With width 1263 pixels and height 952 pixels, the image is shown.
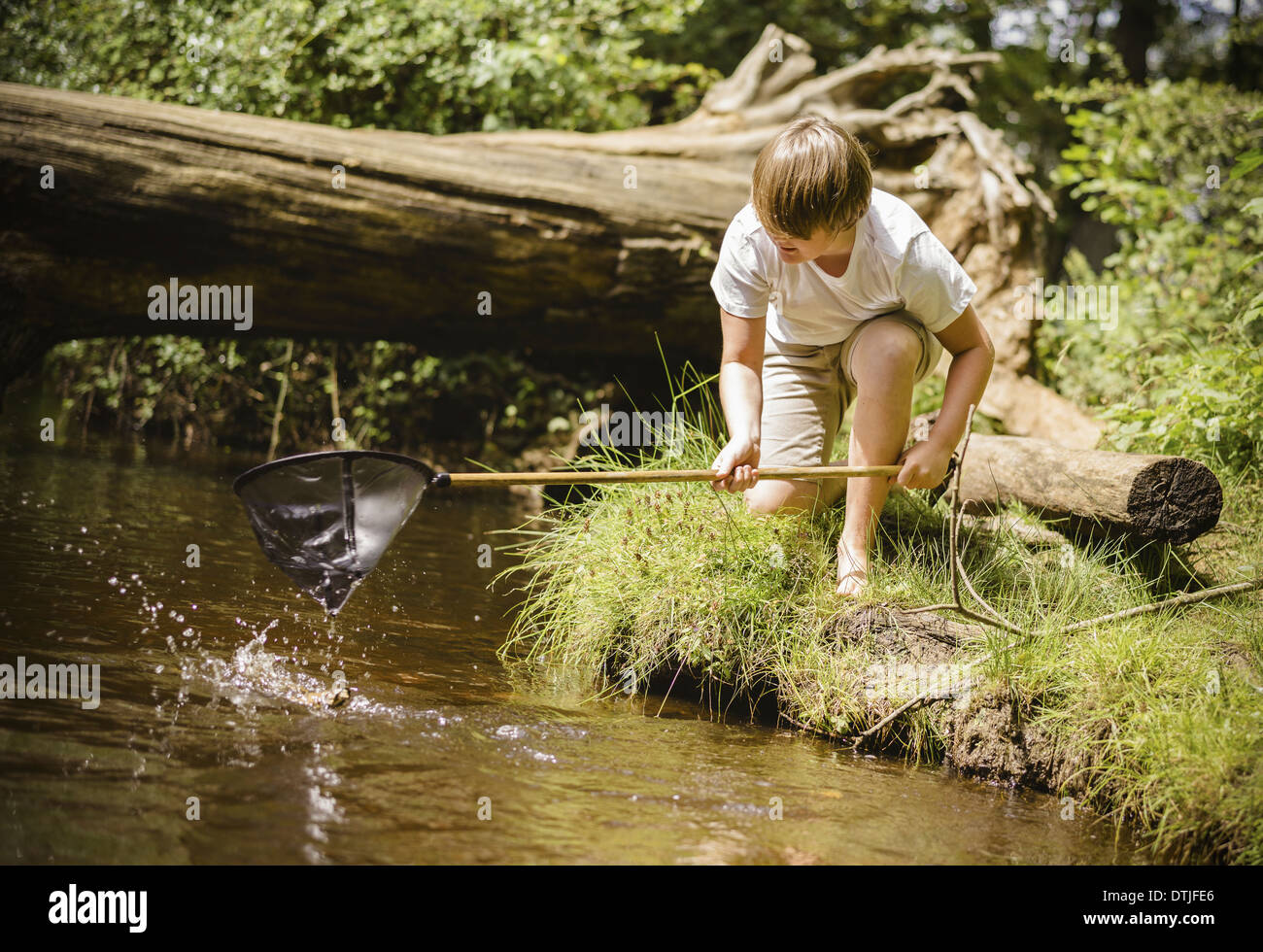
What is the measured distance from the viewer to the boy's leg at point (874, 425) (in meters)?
3.04

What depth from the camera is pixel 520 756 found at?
2270 millimetres

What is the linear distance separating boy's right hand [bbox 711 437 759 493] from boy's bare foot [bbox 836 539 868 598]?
1.42ft

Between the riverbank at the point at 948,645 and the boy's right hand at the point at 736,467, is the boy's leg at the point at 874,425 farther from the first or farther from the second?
the boy's right hand at the point at 736,467

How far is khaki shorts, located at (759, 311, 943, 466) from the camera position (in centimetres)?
336

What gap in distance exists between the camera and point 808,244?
2.79 m

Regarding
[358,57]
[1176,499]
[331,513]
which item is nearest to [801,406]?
[1176,499]

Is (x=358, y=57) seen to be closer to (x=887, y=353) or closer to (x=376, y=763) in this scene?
(x=887, y=353)

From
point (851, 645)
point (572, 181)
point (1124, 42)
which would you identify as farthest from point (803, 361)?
point (1124, 42)

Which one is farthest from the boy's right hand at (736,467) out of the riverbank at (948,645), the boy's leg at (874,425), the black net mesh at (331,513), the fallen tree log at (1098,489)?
the fallen tree log at (1098,489)

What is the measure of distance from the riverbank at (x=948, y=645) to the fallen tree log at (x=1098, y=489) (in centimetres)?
15

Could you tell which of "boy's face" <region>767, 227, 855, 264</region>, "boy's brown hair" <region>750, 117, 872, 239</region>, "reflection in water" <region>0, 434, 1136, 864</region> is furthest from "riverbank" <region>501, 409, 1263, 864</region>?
"boy's brown hair" <region>750, 117, 872, 239</region>

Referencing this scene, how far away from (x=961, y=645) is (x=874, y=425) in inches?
28.3

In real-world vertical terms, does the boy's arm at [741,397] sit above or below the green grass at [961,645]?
above

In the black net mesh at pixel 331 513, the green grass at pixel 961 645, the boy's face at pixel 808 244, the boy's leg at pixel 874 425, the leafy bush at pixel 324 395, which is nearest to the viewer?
the green grass at pixel 961 645
